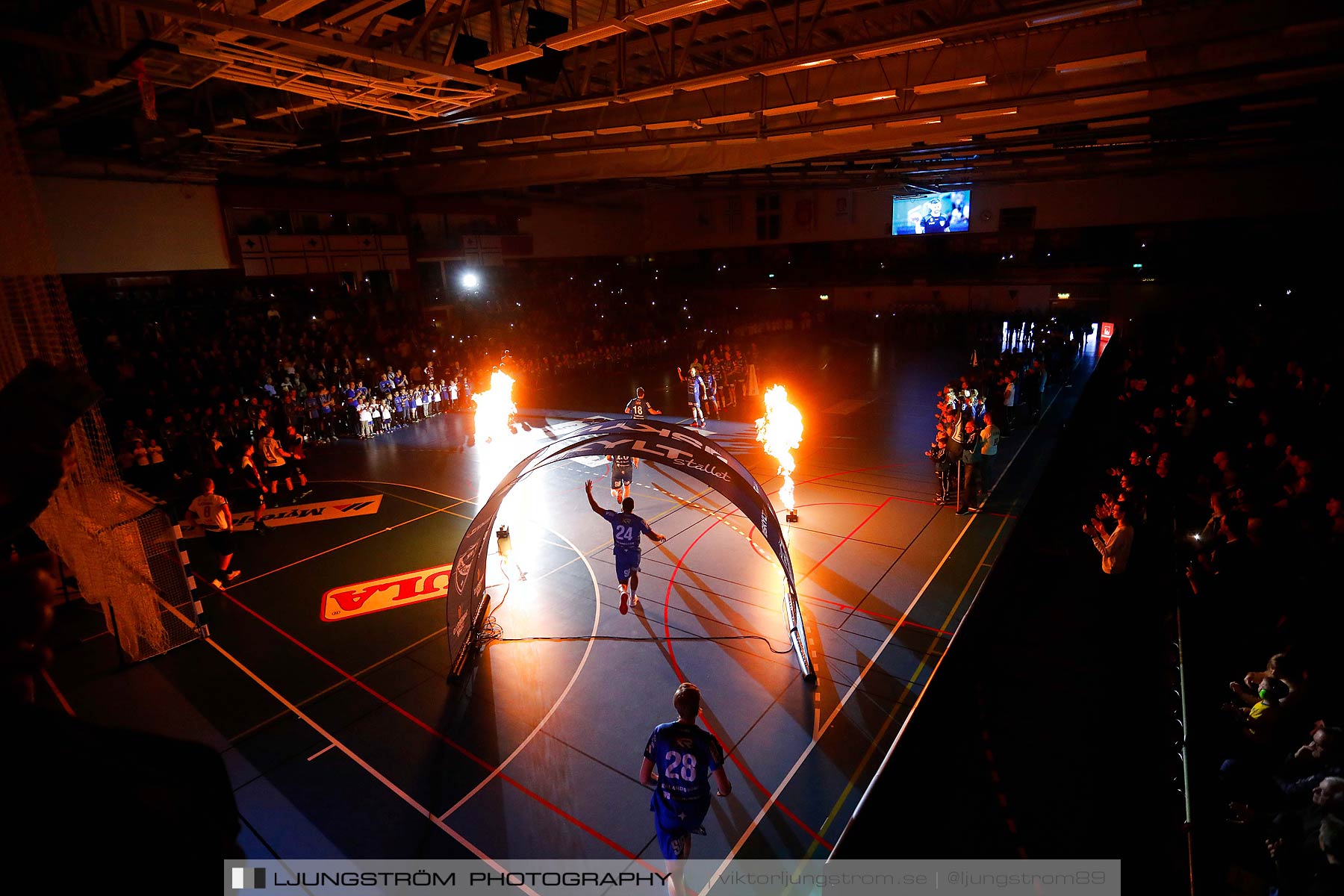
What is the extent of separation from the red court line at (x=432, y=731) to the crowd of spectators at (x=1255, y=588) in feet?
16.5

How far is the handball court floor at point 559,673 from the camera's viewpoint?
21.4ft

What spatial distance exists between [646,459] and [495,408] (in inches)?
538

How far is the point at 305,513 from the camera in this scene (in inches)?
579

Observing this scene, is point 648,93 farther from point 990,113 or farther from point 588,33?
point 990,113

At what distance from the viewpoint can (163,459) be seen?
52.9 feet

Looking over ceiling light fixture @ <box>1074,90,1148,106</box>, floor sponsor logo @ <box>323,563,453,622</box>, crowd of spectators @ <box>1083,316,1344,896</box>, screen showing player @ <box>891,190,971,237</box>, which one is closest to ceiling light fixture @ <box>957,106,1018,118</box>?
ceiling light fixture @ <box>1074,90,1148,106</box>

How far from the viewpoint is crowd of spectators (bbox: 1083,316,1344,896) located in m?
5.14

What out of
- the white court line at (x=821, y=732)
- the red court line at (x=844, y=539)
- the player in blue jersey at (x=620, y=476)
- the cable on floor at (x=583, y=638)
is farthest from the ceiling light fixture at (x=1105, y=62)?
the cable on floor at (x=583, y=638)

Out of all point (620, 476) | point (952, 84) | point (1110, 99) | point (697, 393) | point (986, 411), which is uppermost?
point (952, 84)

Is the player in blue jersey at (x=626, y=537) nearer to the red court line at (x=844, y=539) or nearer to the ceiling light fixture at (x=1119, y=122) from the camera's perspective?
the red court line at (x=844, y=539)

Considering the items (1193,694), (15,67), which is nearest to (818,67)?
(1193,694)

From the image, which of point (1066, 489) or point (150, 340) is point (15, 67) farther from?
point (1066, 489)

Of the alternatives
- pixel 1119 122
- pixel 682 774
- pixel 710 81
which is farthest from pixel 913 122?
pixel 682 774

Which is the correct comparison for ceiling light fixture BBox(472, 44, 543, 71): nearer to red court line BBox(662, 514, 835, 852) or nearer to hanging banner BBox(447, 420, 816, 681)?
hanging banner BBox(447, 420, 816, 681)
